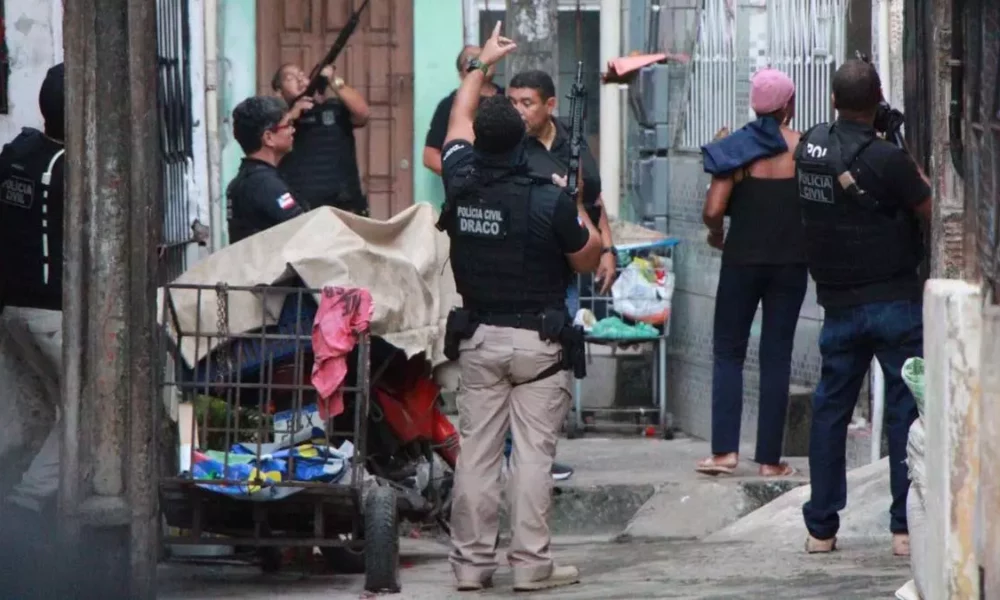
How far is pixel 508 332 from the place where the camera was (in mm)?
7348

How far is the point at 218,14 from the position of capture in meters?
12.8

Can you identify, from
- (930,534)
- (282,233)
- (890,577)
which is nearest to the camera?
(930,534)

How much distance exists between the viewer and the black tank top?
364 inches

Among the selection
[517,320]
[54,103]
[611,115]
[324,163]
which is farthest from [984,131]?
[611,115]

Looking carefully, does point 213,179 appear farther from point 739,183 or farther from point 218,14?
point 739,183

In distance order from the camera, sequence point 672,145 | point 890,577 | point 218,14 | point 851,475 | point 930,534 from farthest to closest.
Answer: point 218,14, point 672,145, point 851,475, point 890,577, point 930,534

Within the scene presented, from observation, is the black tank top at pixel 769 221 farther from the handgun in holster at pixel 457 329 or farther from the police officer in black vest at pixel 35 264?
the police officer in black vest at pixel 35 264


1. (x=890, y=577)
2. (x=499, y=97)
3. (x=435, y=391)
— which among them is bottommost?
(x=890, y=577)

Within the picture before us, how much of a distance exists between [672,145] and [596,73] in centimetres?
125

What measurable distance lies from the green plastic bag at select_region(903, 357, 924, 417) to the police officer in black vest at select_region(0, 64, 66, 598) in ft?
10.5

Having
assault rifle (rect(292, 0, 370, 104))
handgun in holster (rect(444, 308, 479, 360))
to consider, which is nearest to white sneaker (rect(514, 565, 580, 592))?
handgun in holster (rect(444, 308, 479, 360))

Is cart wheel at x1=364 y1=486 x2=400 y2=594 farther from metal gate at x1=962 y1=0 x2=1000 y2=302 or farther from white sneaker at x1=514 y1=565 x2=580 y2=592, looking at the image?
metal gate at x1=962 y1=0 x2=1000 y2=302

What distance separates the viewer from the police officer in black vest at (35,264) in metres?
7.80

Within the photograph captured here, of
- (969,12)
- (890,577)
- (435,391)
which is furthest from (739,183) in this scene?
(969,12)
